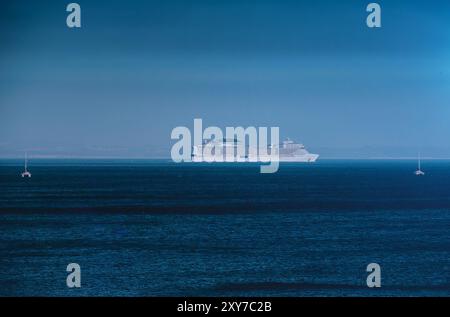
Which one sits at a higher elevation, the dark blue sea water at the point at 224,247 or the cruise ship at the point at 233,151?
the cruise ship at the point at 233,151

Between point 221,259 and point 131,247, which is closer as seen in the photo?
point 221,259

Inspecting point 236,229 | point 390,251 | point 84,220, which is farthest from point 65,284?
point 84,220

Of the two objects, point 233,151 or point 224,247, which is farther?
point 233,151

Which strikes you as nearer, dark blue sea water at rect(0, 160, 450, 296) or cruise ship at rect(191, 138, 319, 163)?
dark blue sea water at rect(0, 160, 450, 296)

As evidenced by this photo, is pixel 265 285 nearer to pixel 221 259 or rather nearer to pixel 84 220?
pixel 221 259

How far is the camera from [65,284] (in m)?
20.7

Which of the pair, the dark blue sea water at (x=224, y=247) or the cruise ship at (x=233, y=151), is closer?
the dark blue sea water at (x=224, y=247)

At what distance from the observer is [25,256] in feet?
87.0

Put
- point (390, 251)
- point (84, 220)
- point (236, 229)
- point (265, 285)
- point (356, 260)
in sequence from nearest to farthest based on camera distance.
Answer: point (265, 285), point (356, 260), point (390, 251), point (236, 229), point (84, 220)

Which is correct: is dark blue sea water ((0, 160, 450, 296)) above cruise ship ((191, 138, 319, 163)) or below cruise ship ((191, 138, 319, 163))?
below

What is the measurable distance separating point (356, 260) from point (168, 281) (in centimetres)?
771
